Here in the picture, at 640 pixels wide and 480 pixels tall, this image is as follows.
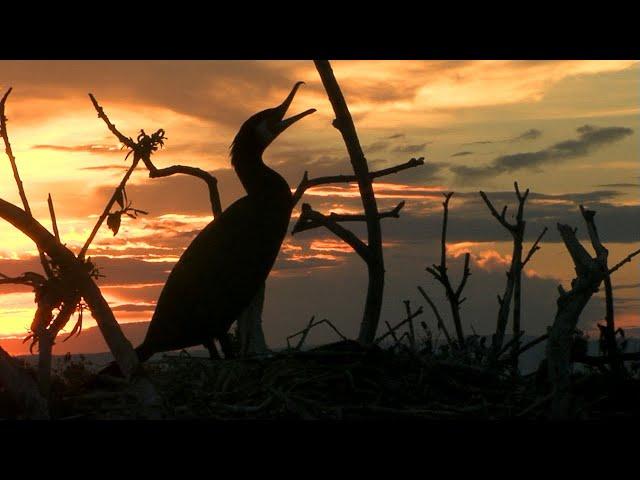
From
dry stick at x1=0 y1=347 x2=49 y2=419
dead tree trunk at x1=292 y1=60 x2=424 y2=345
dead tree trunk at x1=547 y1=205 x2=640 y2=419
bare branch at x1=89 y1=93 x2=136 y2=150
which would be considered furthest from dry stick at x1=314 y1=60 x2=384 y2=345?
dry stick at x1=0 y1=347 x2=49 y2=419

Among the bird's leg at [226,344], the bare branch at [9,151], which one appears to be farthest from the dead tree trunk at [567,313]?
the bird's leg at [226,344]

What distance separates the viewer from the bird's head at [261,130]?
6.70 metres

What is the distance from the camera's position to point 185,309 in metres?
6.64

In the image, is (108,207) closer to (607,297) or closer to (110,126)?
(110,126)

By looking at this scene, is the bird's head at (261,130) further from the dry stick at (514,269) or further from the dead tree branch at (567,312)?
the dead tree branch at (567,312)

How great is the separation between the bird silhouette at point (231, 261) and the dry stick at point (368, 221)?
1.09 meters

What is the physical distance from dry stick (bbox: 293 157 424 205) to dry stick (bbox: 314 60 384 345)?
0.11 m

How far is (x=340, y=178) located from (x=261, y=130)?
1.04 meters

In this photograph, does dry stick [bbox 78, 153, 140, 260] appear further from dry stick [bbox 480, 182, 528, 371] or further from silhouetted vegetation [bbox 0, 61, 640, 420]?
dry stick [bbox 480, 182, 528, 371]

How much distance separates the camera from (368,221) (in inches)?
226

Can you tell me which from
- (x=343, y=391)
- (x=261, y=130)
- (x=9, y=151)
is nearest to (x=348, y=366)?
(x=343, y=391)

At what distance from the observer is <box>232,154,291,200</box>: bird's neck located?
664cm

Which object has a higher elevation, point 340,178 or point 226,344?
point 340,178
